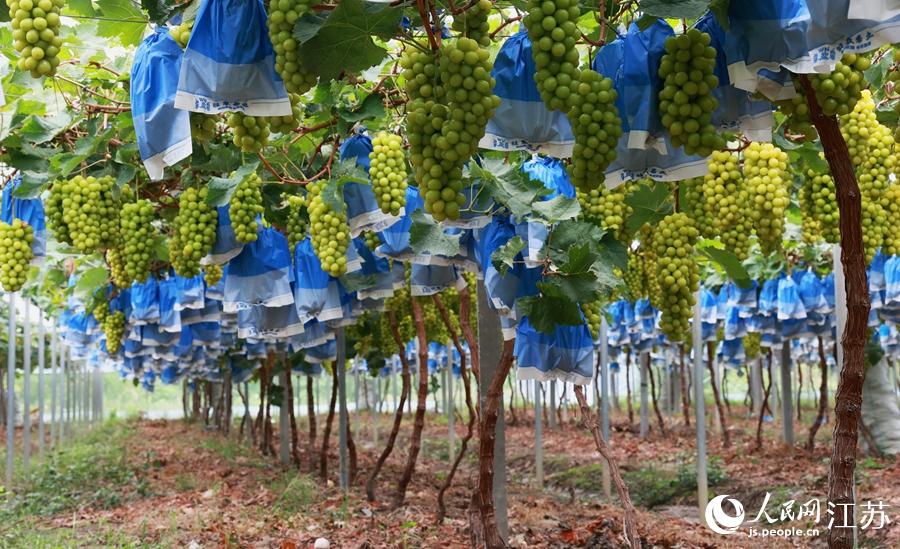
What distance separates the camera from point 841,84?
1.78 m

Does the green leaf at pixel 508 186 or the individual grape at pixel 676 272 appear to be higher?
the green leaf at pixel 508 186

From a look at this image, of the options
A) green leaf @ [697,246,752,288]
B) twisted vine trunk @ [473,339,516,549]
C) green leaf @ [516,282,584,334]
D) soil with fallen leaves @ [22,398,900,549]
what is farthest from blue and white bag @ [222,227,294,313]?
green leaf @ [697,246,752,288]

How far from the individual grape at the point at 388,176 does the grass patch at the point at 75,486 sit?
575cm

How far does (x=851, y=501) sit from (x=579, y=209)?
143 cm

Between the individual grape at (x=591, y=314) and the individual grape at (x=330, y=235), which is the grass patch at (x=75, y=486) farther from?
the individual grape at (x=591, y=314)

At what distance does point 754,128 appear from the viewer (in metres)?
2.07

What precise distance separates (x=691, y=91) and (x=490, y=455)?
2.40 m

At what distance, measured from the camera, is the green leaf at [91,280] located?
6535 mm

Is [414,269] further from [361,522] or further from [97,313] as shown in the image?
[97,313]

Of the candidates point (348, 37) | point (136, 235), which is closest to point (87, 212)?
point (136, 235)

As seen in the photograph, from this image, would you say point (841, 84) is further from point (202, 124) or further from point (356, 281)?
Answer: point (356, 281)

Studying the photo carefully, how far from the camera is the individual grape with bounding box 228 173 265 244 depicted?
3.87 m

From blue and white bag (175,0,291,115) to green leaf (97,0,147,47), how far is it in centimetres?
121

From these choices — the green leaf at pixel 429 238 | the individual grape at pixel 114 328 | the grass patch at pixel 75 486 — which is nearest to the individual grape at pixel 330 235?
the green leaf at pixel 429 238
